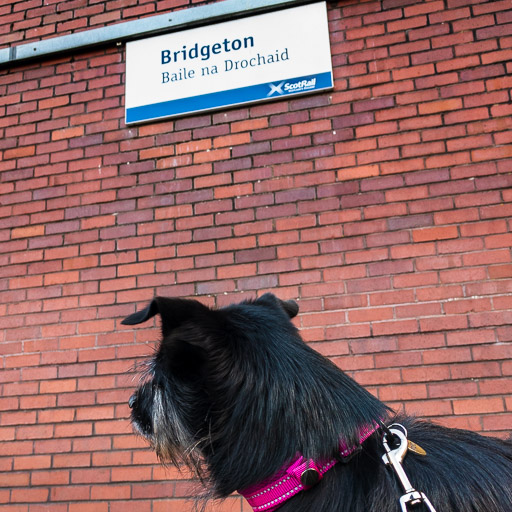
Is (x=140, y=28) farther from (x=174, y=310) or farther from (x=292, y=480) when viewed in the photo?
(x=292, y=480)

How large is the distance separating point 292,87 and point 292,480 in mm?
3225

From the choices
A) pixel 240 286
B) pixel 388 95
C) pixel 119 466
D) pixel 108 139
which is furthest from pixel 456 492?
pixel 108 139

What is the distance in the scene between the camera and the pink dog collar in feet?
5.78

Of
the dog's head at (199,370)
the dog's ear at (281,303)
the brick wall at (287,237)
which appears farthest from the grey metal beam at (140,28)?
the dog's head at (199,370)

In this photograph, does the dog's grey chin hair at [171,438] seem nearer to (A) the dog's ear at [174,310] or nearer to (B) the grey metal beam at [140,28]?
(A) the dog's ear at [174,310]

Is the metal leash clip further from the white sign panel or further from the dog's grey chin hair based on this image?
the white sign panel

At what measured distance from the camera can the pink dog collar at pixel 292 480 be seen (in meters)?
1.76

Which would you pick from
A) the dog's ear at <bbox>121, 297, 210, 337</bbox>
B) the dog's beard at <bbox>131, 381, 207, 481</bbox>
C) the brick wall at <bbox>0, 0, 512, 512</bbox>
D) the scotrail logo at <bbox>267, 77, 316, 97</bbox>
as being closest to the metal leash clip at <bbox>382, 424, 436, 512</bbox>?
the dog's beard at <bbox>131, 381, 207, 481</bbox>

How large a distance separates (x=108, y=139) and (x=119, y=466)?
2555 millimetres

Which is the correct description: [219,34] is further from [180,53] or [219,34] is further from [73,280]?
[73,280]

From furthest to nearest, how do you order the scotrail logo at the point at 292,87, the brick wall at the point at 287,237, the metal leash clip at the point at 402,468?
1. the scotrail logo at the point at 292,87
2. the brick wall at the point at 287,237
3. the metal leash clip at the point at 402,468

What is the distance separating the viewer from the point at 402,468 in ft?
5.80

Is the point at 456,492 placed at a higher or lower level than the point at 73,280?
lower

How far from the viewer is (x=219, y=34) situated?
4523mm
